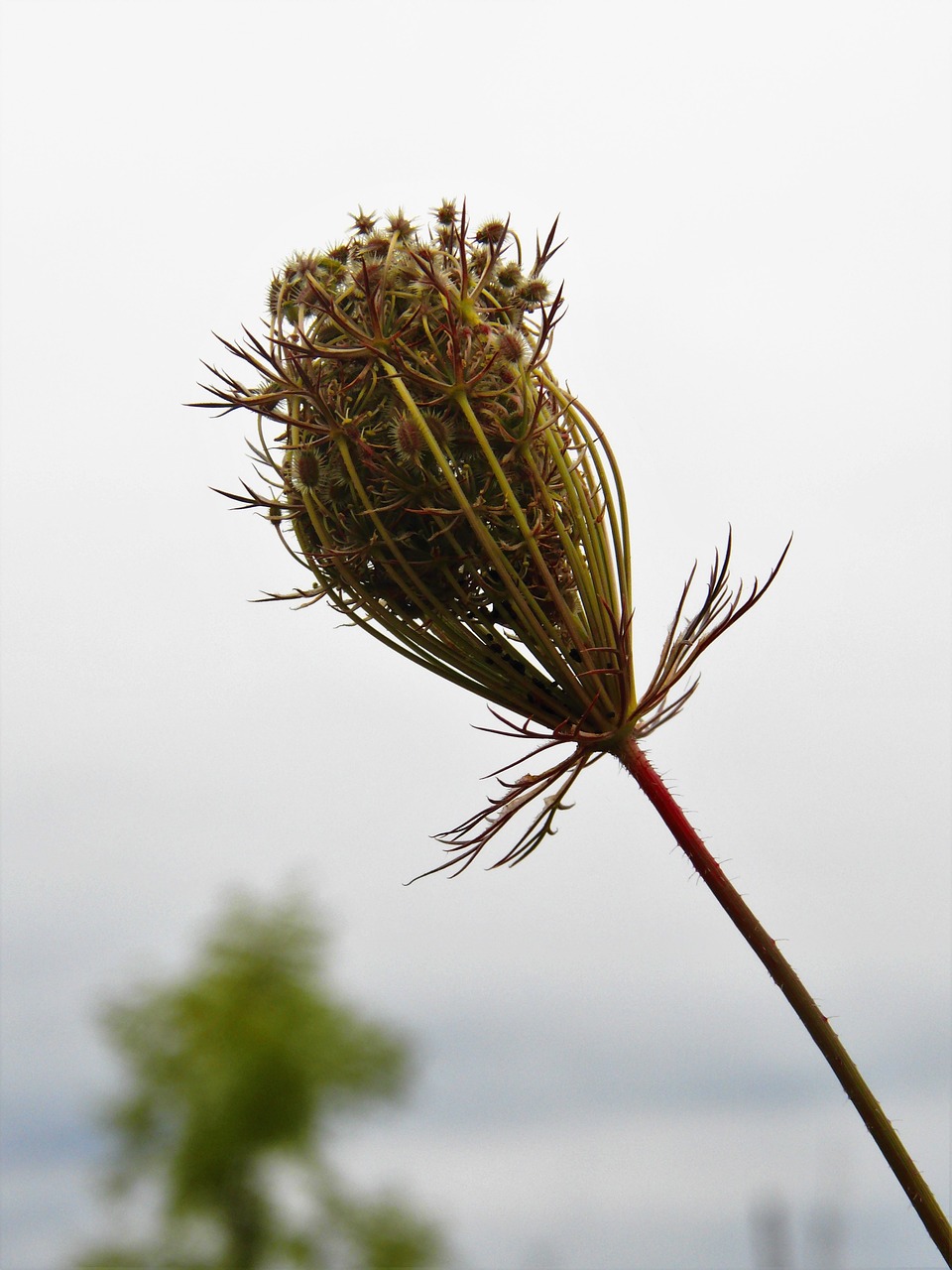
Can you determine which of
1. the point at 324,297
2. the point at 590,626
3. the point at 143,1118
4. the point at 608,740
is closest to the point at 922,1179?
the point at 608,740

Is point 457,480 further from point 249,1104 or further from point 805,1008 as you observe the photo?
point 249,1104

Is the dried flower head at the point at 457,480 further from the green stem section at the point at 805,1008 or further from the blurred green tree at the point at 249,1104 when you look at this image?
the blurred green tree at the point at 249,1104

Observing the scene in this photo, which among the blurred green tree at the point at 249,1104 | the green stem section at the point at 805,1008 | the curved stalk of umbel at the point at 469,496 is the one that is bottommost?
the green stem section at the point at 805,1008

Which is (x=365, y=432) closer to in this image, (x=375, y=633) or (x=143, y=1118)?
(x=375, y=633)

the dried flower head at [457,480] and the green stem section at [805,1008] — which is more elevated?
the dried flower head at [457,480]

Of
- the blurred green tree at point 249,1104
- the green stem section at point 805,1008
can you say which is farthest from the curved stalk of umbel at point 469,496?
the blurred green tree at point 249,1104

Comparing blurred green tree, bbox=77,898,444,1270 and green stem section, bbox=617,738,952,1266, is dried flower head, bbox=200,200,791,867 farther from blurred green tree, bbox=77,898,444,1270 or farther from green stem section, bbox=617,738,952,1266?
blurred green tree, bbox=77,898,444,1270

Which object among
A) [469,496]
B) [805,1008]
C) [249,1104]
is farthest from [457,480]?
[249,1104]
